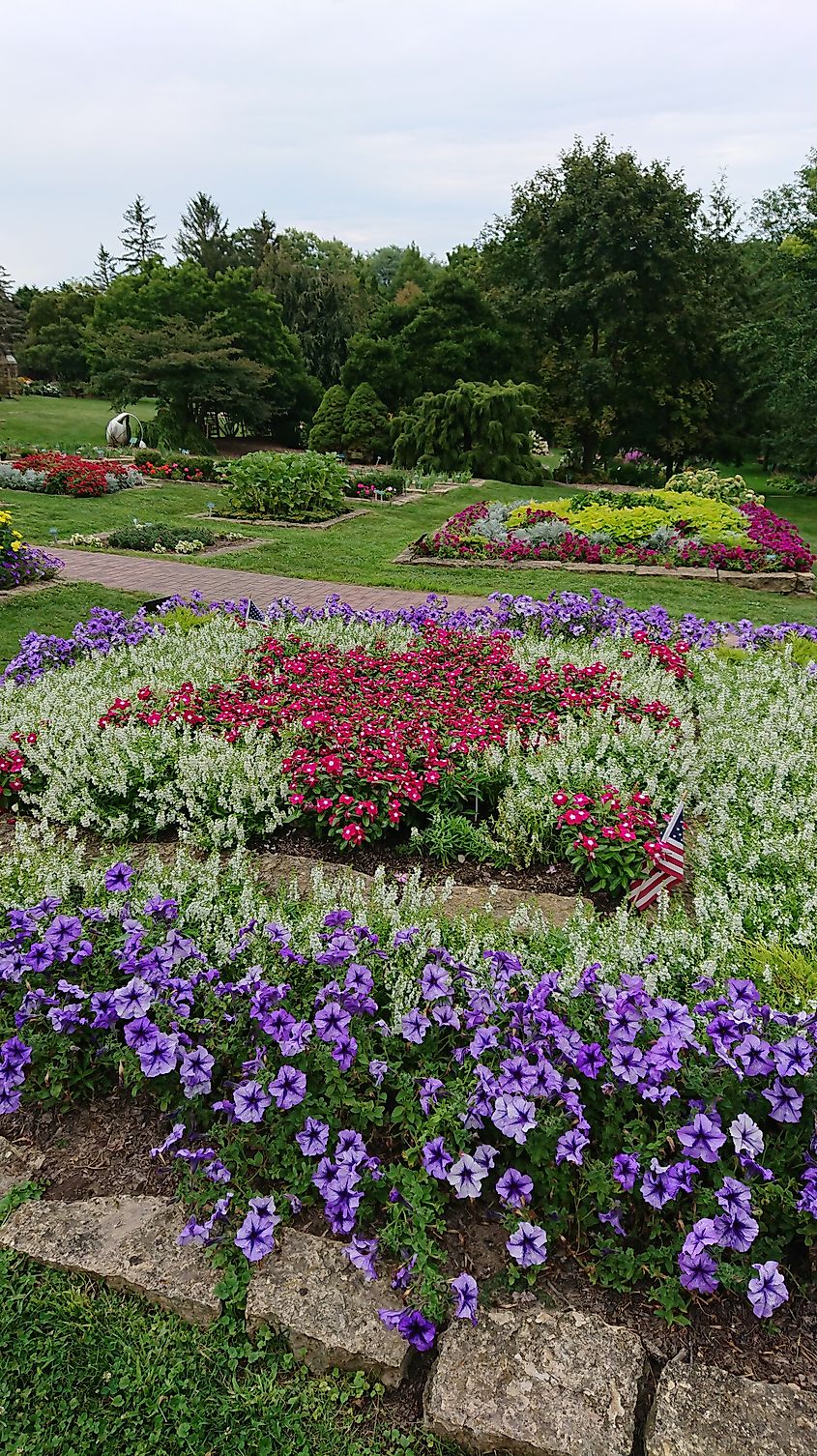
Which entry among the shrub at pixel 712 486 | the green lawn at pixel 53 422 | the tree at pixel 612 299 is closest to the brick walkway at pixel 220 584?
the shrub at pixel 712 486

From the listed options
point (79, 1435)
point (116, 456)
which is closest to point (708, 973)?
point (79, 1435)

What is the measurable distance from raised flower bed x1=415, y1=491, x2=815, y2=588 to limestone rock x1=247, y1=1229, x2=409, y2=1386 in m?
9.33

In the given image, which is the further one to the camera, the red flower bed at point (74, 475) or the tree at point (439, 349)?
the tree at point (439, 349)

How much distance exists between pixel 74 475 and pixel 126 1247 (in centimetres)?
1608

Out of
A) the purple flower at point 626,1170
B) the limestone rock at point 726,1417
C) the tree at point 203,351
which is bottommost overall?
the limestone rock at point 726,1417

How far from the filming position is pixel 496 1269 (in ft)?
6.63

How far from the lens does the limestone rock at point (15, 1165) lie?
231cm

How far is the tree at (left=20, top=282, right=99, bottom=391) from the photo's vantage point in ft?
129

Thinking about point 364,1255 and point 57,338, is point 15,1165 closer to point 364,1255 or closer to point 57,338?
point 364,1255

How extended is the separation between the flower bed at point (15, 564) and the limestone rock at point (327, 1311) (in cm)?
775

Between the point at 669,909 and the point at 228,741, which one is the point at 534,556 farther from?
the point at 669,909

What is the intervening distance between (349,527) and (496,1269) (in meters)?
12.4

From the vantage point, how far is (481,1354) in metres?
1.80

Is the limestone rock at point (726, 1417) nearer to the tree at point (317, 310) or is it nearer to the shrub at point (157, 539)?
the shrub at point (157, 539)
